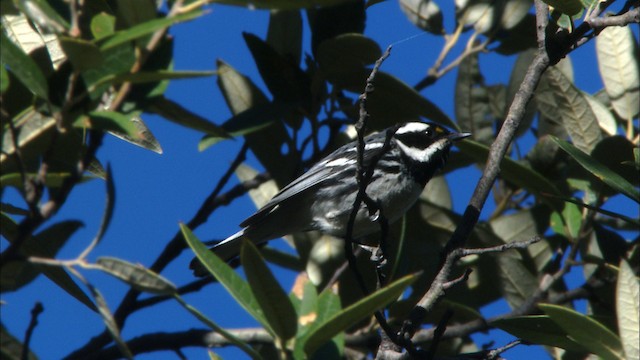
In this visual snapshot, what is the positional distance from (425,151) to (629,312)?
266 cm

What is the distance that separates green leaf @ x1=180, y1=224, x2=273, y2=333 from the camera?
2.11 metres

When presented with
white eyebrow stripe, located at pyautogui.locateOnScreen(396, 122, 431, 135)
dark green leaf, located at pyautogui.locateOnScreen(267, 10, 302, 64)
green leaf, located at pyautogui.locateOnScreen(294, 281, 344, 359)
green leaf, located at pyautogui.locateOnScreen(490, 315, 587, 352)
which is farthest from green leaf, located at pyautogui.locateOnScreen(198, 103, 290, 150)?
white eyebrow stripe, located at pyautogui.locateOnScreen(396, 122, 431, 135)

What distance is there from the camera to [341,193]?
15.7 ft

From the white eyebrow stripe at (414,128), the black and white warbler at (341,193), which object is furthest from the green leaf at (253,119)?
the white eyebrow stripe at (414,128)

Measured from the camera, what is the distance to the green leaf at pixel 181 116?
2027mm

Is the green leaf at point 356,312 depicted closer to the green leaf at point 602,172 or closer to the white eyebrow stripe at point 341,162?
the green leaf at point 602,172

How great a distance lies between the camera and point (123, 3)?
182cm

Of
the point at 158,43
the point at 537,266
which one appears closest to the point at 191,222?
the point at 537,266

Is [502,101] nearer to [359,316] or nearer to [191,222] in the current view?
[191,222]

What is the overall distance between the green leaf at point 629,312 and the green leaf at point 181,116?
108 cm

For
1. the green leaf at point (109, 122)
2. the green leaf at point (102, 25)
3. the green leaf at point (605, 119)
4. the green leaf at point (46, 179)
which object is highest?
the green leaf at point (102, 25)

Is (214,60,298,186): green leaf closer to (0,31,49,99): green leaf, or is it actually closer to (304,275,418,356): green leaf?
(304,275,418,356): green leaf

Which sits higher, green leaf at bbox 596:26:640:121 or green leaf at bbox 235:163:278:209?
green leaf at bbox 596:26:640:121

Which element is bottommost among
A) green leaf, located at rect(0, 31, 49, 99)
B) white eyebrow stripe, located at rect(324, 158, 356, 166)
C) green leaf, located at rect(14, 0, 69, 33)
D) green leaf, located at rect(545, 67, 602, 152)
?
white eyebrow stripe, located at rect(324, 158, 356, 166)
